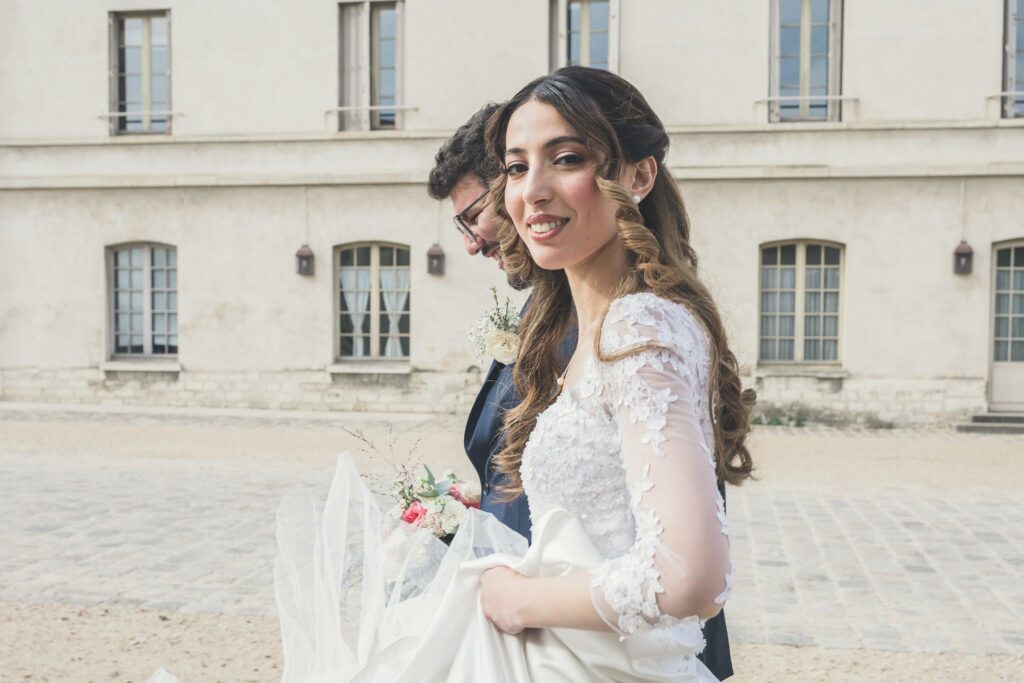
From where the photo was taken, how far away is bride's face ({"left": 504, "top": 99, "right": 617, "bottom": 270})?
5.94ft

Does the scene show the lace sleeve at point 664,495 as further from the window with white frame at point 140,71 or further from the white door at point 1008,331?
the window with white frame at point 140,71

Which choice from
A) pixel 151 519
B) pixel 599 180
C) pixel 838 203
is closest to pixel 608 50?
pixel 838 203

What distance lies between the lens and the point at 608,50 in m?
16.0

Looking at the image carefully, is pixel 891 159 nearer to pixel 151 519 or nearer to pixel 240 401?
pixel 240 401

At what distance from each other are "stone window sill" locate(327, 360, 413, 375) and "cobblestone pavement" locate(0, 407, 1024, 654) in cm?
324

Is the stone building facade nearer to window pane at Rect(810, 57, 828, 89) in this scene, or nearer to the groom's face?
window pane at Rect(810, 57, 828, 89)

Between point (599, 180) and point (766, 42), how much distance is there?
14607mm

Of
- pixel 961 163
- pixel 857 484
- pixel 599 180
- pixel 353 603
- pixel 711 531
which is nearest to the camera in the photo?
pixel 711 531

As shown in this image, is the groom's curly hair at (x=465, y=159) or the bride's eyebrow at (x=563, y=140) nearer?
the bride's eyebrow at (x=563, y=140)

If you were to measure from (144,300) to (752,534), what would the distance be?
41.2 feet

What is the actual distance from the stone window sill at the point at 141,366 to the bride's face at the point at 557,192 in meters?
15.8

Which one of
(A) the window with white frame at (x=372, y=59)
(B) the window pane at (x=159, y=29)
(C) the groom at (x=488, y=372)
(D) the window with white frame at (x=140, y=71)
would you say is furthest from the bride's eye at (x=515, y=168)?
(B) the window pane at (x=159, y=29)

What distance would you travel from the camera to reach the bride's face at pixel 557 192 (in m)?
1.81

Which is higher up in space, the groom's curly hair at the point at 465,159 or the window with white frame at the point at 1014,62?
the window with white frame at the point at 1014,62
